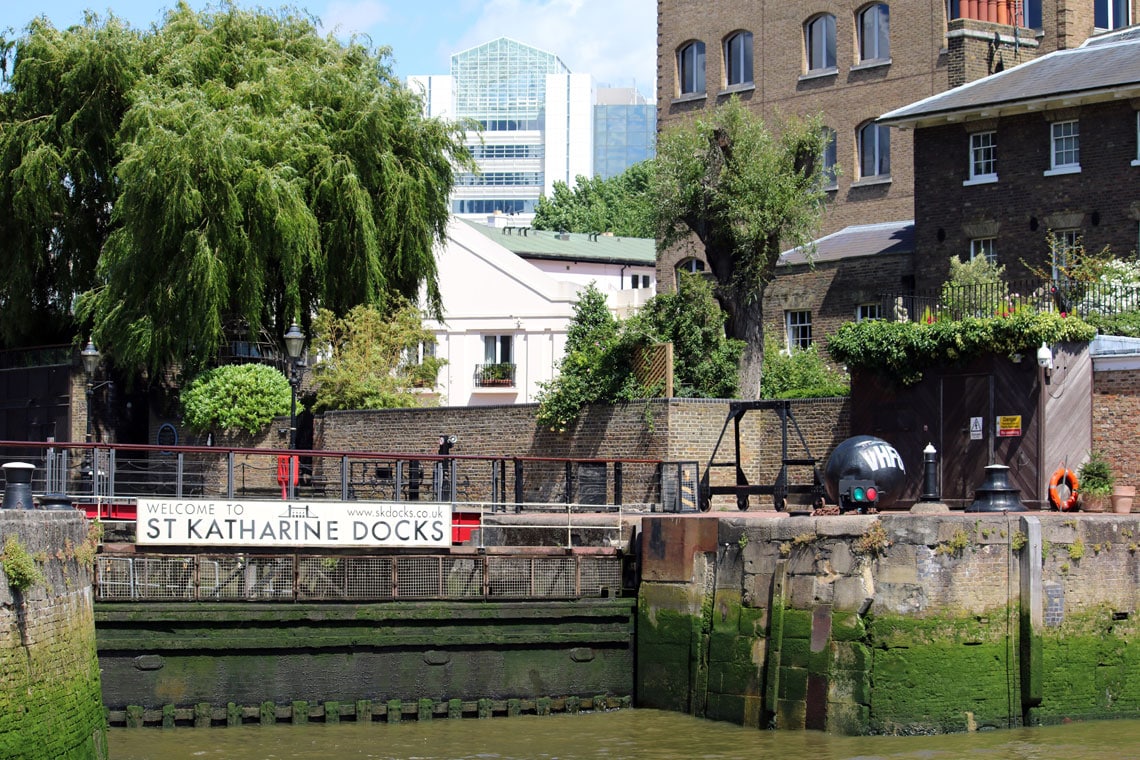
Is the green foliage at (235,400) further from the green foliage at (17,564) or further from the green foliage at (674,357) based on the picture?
the green foliage at (17,564)

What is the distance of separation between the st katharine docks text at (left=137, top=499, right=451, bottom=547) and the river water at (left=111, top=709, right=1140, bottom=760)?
232 centimetres

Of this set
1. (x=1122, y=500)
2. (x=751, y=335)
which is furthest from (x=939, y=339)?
(x=751, y=335)

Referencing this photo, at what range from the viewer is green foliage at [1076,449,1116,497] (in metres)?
24.4

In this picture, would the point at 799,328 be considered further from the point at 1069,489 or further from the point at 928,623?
the point at 928,623

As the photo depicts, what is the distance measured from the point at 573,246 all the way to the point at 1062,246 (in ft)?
112

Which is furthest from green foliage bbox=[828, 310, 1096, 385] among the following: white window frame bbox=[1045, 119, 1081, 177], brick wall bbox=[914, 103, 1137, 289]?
white window frame bbox=[1045, 119, 1081, 177]

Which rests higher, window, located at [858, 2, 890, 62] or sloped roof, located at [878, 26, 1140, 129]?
window, located at [858, 2, 890, 62]

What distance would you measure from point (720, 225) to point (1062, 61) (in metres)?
9.34

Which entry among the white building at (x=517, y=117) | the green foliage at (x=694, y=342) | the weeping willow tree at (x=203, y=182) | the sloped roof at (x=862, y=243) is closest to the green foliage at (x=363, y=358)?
the weeping willow tree at (x=203, y=182)

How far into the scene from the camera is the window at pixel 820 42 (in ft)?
155

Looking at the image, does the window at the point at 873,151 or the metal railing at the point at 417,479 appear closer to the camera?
the metal railing at the point at 417,479

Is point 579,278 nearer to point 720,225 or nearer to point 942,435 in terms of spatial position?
point 720,225

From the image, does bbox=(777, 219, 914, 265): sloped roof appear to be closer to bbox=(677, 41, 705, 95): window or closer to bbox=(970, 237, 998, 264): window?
bbox=(970, 237, 998, 264): window

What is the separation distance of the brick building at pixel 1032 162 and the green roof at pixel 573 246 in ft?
81.6
